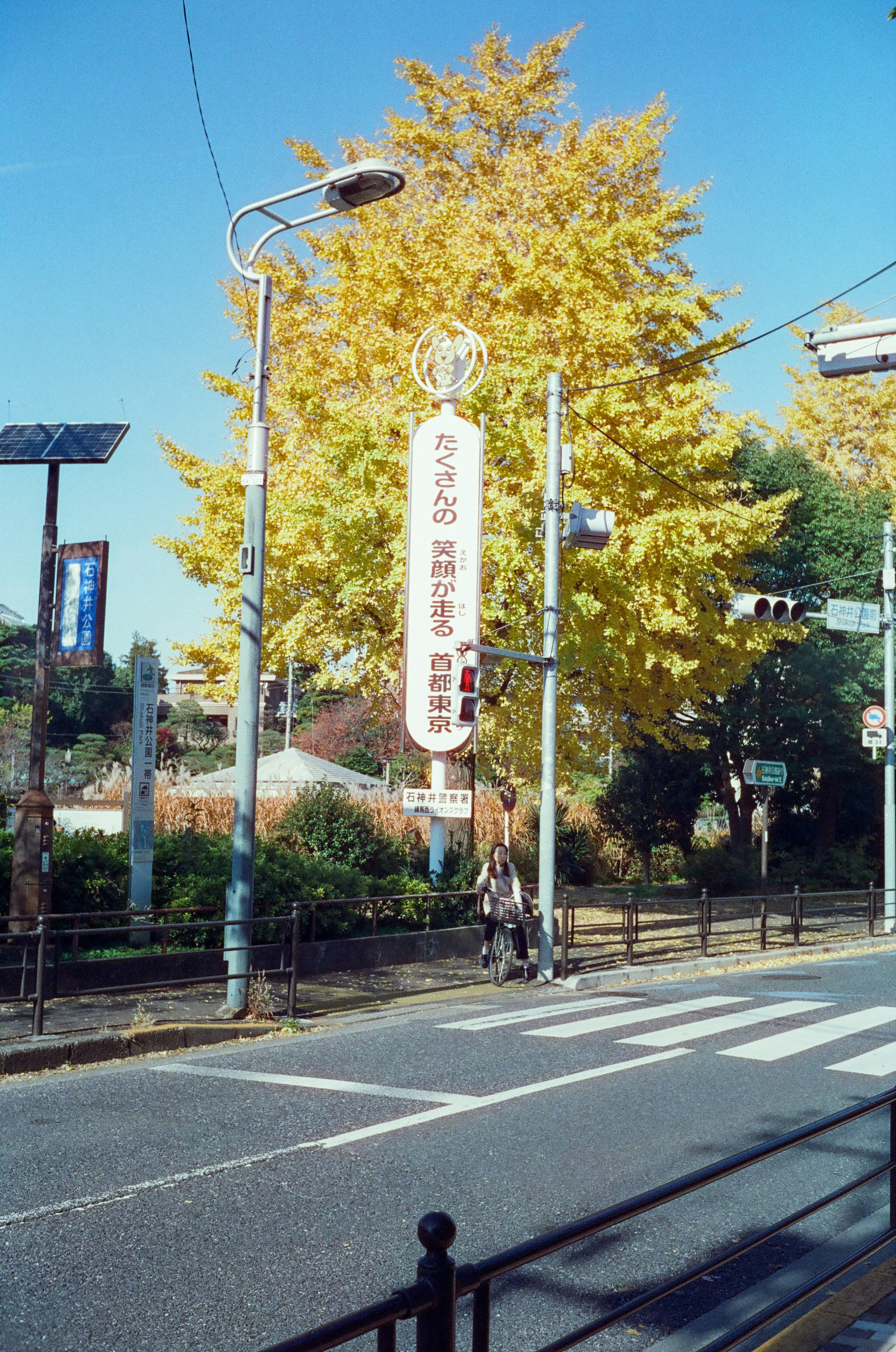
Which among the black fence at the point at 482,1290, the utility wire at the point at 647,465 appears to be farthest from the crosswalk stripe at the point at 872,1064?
the utility wire at the point at 647,465

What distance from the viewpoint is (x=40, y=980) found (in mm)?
9492

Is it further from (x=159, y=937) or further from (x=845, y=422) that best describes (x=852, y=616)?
(x=845, y=422)

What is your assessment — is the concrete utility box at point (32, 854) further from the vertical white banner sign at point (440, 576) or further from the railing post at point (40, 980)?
the vertical white banner sign at point (440, 576)

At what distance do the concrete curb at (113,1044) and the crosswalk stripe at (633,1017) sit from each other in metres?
2.76

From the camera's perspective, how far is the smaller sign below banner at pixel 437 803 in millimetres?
16203

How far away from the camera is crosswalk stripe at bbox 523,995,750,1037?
11281mm

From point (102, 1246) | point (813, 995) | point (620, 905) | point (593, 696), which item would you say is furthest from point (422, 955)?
point (102, 1246)

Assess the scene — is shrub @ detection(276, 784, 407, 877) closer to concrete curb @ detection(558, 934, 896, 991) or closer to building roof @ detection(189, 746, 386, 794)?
concrete curb @ detection(558, 934, 896, 991)

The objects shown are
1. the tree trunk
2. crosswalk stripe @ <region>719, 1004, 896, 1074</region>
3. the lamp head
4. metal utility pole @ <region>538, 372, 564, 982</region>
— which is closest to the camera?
crosswalk stripe @ <region>719, 1004, 896, 1074</region>

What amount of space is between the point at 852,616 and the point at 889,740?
294 centimetres

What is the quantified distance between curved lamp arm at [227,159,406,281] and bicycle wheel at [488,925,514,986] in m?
8.57

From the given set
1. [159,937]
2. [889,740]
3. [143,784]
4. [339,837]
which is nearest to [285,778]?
[339,837]

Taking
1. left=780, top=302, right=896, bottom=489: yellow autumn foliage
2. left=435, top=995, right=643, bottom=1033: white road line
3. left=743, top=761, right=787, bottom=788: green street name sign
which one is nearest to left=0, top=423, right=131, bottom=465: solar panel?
left=435, top=995, right=643, bottom=1033: white road line

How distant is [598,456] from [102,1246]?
53.3 feet
